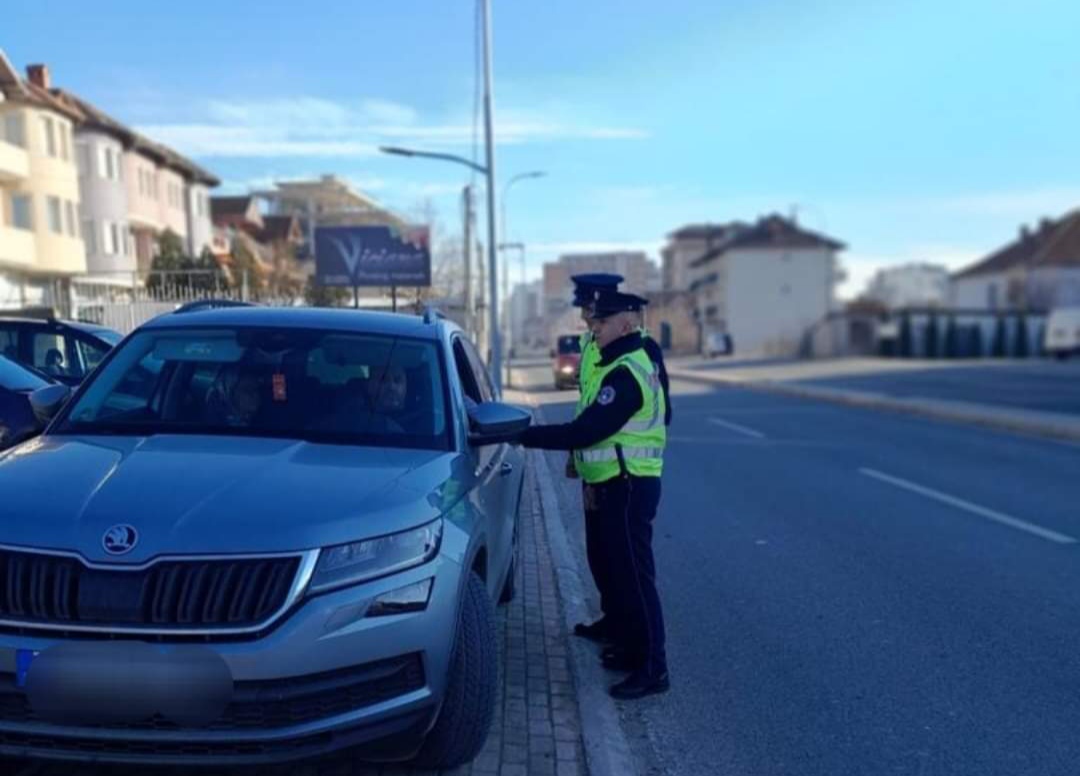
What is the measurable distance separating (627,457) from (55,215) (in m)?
37.5

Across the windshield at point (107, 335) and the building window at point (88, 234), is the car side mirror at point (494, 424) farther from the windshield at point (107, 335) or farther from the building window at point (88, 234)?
the building window at point (88, 234)

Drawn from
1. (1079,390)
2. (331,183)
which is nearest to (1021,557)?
(1079,390)

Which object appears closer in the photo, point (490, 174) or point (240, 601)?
point (240, 601)

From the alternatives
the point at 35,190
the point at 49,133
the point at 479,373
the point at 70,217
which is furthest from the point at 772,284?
the point at 479,373

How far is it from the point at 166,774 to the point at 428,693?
3.34 feet

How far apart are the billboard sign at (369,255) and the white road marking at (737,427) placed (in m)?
10.5

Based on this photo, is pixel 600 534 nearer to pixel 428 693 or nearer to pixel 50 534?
pixel 428 693

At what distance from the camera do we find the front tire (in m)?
3.54

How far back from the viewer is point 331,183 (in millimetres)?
77625

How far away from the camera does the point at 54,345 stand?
380 inches

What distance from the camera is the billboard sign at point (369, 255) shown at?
89.4 feet

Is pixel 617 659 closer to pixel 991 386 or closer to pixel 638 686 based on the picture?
pixel 638 686

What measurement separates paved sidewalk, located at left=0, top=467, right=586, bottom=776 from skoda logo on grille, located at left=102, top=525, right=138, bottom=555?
3.14ft

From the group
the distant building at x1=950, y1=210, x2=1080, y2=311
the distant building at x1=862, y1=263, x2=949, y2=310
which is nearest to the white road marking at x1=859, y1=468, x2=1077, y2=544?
the distant building at x1=950, y1=210, x2=1080, y2=311
